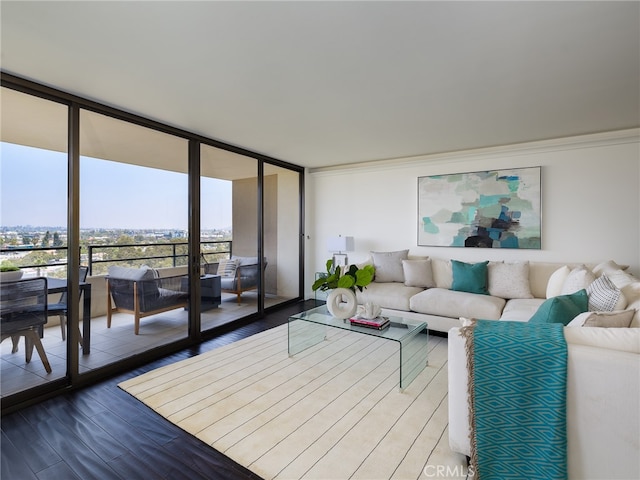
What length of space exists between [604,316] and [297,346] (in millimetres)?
2587

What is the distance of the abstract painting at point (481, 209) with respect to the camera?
4.09 m

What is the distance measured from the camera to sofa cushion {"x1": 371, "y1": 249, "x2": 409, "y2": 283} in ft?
15.3

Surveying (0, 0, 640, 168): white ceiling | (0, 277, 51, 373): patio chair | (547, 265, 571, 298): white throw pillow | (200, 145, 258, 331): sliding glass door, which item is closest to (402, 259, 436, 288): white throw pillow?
(547, 265, 571, 298): white throw pillow

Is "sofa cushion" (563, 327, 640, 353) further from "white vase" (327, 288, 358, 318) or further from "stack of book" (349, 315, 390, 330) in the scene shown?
"white vase" (327, 288, 358, 318)

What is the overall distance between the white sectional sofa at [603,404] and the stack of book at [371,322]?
Answer: 5.11 feet

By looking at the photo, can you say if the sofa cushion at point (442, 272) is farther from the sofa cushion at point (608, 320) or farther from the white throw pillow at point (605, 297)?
the sofa cushion at point (608, 320)

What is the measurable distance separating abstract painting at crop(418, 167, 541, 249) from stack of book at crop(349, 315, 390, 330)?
2.09m

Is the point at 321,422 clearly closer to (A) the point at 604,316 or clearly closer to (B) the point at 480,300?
(A) the point at 604,316

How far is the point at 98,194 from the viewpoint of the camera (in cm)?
293

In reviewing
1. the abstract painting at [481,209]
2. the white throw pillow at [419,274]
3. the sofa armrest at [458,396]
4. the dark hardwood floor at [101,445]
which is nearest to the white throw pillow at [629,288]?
the sofa armrest at [458,396]

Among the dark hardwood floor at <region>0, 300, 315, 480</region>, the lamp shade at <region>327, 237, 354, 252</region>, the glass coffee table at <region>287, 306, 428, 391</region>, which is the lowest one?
the dark hardwood floor at <region>0, 300, 315, 480</region>

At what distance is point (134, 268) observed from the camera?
3279 mm

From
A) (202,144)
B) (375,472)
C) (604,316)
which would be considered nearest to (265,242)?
(202,144)

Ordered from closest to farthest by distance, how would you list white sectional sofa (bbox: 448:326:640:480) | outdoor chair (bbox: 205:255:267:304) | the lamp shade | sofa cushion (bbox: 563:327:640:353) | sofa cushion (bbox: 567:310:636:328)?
white sectional sofa (bbox: 448:326:640:480) → sofa cushion (bbox: 563:327:640:353) → sofa cushion (bbox: 567:310:636:328) → outdoor chair (bbox: 205:255:267:304) → the lamp shade
